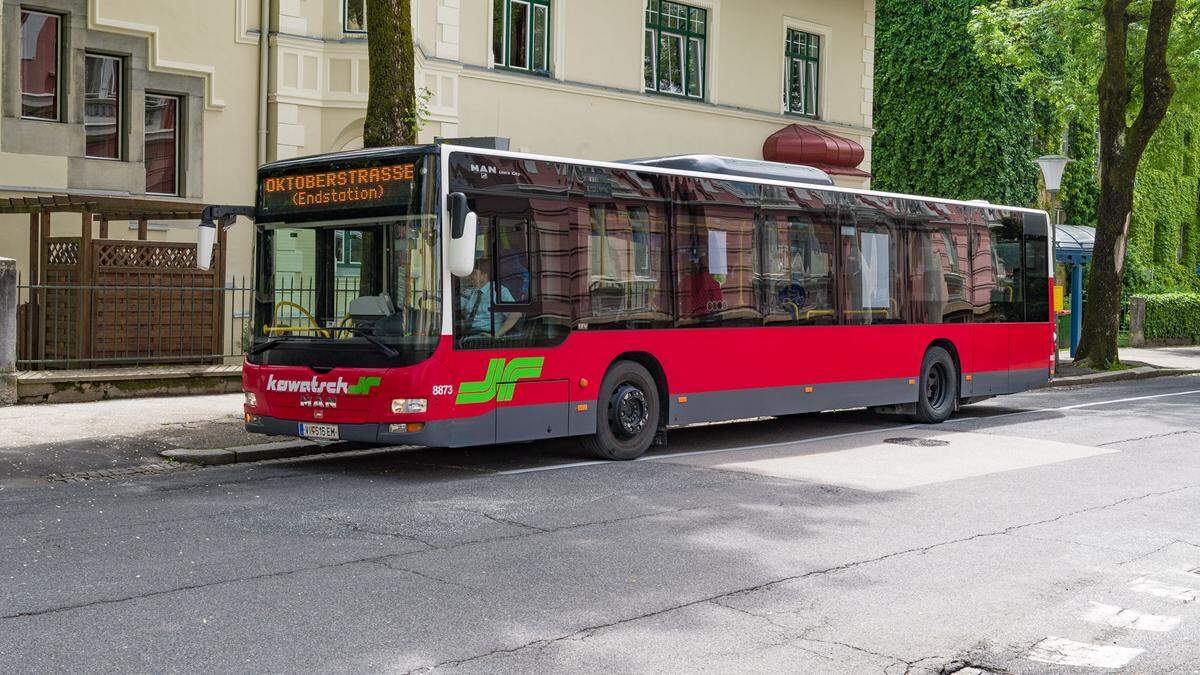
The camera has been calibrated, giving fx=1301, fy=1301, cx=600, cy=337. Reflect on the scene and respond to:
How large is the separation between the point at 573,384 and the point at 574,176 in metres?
1.84

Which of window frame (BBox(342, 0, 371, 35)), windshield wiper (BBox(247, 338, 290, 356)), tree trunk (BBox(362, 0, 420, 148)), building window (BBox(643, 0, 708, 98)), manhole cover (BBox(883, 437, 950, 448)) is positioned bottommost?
manhole cover (BBox(883, 437, 950, 448))

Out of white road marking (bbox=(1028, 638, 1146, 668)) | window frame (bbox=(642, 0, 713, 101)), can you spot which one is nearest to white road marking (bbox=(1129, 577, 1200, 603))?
white road marking (bbox=(1028, 638, 1146, 668))

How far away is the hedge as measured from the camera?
36.9 m

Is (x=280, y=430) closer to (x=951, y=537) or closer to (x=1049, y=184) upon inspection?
(x=951, y=537)

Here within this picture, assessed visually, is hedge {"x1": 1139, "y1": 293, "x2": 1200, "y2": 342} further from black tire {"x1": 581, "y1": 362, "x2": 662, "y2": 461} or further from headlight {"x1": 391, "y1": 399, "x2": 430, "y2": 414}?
headlight {"x1": 391, "y1": 399, "x2": 430, "y2": 414}

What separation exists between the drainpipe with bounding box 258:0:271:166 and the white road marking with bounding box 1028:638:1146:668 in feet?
51.8

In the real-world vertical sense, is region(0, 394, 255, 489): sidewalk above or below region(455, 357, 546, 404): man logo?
below

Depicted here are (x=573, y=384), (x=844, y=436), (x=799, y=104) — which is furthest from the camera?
(x=799, y=104)

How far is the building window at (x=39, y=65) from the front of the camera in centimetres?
1797

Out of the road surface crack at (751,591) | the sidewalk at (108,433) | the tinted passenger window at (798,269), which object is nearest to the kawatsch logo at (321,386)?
the sidewalk at (108,433)

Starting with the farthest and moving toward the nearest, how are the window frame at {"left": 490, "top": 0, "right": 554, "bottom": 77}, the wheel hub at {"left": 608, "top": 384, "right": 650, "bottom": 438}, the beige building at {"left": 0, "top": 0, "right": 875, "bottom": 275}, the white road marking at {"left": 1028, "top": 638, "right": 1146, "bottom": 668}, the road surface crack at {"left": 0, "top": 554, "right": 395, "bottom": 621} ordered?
the window frame at {"left": 490, "top": 0, "right": 554, "bottom": 77} < the beige building at {"left": 0, "top": 0, "right": 875, "bottom": 275} < the wheel hub at {"left": 608, "top": 384, "right": 650, "bottom": 438} < the road surface crack at {"left": 0, "top": 554, "right": 395, "bottom": 621} < the white road marking at {"left": 1028, "top": 638, "right": 1146, "bottom": 668}

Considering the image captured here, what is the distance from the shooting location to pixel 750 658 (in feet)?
18.4

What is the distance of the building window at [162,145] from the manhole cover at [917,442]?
1138 cm

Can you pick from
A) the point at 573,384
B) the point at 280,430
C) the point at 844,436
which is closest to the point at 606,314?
the point at 573,384
